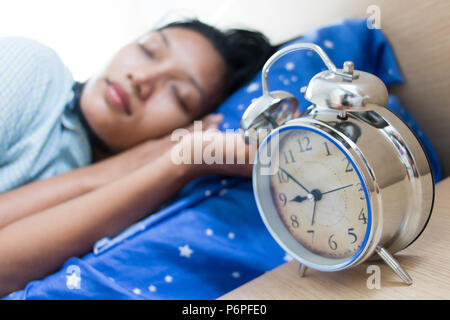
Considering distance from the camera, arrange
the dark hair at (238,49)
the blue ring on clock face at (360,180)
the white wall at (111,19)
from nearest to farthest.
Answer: the blue ring on clock face at (360,180)
the white wall at (111,19)
the dark hair at (238,49)

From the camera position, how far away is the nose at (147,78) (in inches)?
37.6

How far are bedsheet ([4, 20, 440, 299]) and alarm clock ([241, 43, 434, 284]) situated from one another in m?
0.17

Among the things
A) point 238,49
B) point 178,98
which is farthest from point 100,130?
point 238,49

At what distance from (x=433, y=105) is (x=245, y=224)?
0.46m

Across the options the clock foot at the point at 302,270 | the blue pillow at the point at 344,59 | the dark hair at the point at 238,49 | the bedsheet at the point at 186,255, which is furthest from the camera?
the dark hair at the point at 238,49

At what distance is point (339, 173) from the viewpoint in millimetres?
449

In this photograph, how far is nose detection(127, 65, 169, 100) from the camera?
0.95m

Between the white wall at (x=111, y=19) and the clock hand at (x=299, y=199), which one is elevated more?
the white wall at (x=111, y=19)

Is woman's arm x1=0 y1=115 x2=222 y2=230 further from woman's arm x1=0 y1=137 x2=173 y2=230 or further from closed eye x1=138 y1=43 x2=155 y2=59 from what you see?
closed eye x1=138 y1=43 x2=155 y2=59

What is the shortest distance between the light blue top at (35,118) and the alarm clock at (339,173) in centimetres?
64

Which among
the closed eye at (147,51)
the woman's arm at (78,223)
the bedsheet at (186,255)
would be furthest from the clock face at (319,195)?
the closed eye at (147,51)

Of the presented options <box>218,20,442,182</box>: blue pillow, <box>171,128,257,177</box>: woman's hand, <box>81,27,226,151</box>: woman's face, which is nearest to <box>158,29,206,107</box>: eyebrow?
<box>81,27,226,151</box>: woman's face

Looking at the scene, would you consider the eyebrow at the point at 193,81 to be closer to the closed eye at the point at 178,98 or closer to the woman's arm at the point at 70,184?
the closed eye at the point at 178,98

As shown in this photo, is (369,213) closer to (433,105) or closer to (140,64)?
(433,105)
